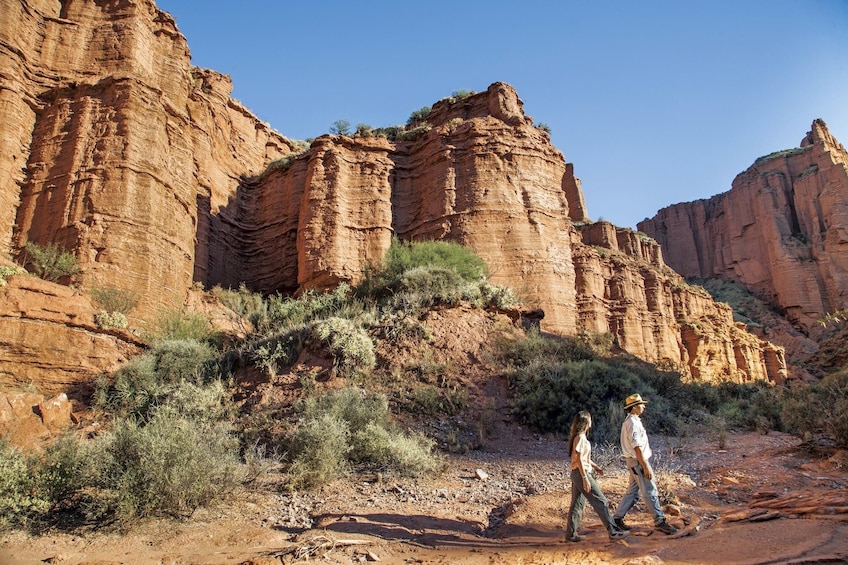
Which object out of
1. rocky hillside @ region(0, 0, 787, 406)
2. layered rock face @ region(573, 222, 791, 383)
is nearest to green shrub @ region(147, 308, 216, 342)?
rocky hillside @ region(0, 0, 787, 406)

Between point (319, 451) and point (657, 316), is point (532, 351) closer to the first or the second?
point (319, 451)

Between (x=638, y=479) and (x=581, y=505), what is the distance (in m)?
0.71

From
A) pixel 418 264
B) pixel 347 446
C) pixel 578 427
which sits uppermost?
pixel 418 264

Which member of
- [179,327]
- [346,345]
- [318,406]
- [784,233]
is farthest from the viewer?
[784,233]

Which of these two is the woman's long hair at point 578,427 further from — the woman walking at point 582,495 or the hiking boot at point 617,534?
the hiking boot at point 617,534

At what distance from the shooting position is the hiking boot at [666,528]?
18.1 ft

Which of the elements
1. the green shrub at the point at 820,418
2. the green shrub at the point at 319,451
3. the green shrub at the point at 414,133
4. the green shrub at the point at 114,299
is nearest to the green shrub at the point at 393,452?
the green shrub at the point at 319,451

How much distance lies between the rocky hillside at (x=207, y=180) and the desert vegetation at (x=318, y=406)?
222 cm

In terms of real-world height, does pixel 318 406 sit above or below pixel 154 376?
below

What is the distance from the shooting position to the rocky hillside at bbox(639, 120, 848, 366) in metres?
57.3

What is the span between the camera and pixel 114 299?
1500 cm

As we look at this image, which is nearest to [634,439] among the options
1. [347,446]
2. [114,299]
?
[347,446]

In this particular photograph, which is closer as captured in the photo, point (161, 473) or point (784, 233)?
point (161, 473)

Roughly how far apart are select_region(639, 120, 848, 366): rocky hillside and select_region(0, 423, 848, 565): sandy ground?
57.1 meters
